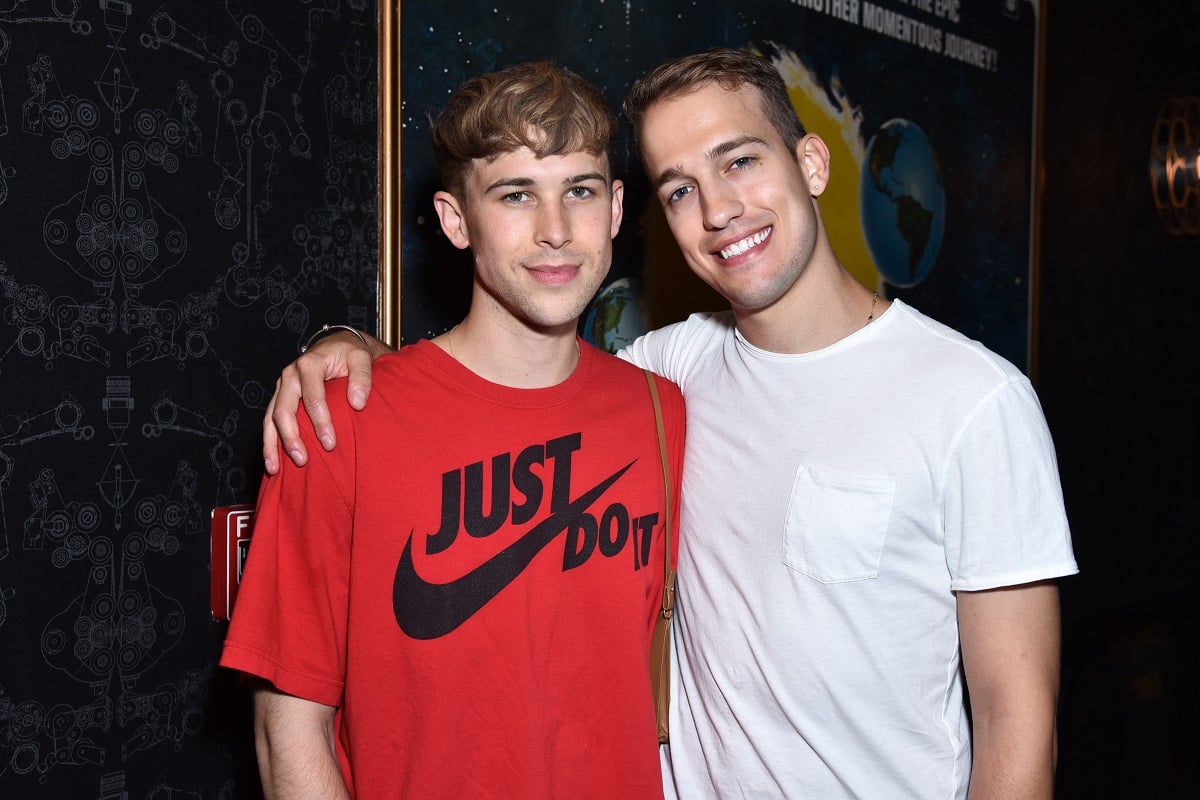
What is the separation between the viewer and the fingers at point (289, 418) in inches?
56.1

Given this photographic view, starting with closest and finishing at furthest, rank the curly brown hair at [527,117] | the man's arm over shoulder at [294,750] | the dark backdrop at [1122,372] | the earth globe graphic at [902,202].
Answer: the man's arm over shoulder at [294,750] < the curly brown hair at [527,117] < the earth globe graphic at [902,202] < the dark backdrop at [1122,372]

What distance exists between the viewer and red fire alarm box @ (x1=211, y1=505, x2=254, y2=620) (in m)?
1.83

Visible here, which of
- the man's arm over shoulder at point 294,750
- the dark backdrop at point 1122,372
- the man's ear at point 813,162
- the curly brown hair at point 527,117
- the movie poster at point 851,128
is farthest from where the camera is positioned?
the dark backdrop at point 1122,372

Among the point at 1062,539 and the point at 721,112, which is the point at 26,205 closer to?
the point at 721,112

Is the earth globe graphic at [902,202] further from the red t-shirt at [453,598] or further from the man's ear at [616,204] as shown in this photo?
the red t-shirt at [453,598]

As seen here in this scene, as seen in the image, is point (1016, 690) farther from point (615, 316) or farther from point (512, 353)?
point (615, 316)

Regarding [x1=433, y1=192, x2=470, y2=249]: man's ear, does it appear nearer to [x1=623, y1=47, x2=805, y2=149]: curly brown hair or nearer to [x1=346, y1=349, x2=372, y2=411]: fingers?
[x1=346, y1=349, x2=372, y2=411]: fingers

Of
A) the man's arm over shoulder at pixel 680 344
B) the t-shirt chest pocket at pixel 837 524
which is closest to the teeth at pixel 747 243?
→ the man's arm over shoulder at pixel 680 344

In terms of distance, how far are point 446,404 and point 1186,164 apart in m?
4.20

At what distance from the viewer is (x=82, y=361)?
66.0 inches

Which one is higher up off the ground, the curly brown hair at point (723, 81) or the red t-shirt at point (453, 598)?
the curly brown hair at point (723, 81)

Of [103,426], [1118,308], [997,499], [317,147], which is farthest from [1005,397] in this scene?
[1118,308]

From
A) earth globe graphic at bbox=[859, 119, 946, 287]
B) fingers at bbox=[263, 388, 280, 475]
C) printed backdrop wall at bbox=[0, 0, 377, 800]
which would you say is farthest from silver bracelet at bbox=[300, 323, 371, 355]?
earth globe graphic at bbox=[859, 119, 946, 287]

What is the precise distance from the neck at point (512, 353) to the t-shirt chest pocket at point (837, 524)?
44cm
